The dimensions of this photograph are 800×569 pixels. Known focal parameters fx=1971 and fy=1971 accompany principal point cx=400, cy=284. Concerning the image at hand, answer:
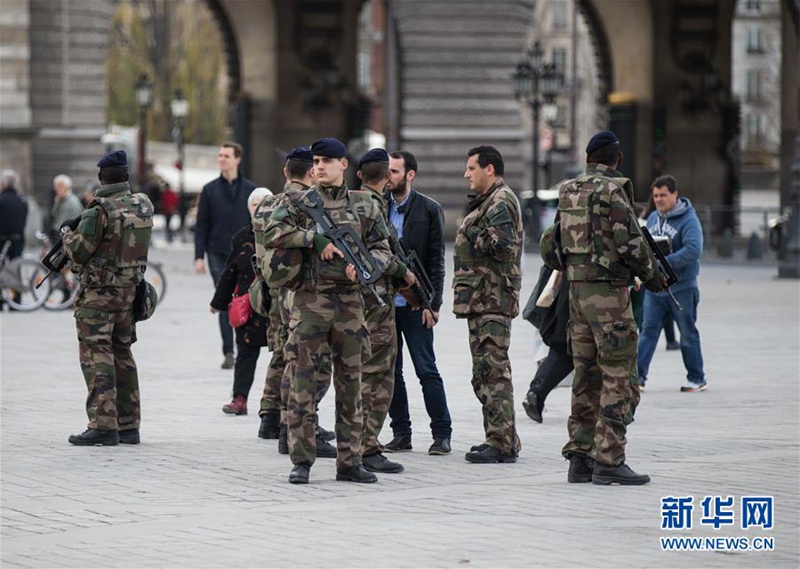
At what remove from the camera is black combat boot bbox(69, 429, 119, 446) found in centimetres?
1256

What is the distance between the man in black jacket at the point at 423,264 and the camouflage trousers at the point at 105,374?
1783 mm

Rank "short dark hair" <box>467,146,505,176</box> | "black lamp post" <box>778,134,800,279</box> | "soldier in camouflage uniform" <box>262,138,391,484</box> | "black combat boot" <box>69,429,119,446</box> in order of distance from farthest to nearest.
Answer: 1. "black lamp post" <box>778,134,800,279</box>
2. "black combat boot" <box>69,429,119,446</box>
3. "short dark hair" <box>467,146,505,176</box>
4. "soldier in camouflage uniform" <box>262,138,391,484</box>

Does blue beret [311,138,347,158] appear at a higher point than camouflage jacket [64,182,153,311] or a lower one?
higher

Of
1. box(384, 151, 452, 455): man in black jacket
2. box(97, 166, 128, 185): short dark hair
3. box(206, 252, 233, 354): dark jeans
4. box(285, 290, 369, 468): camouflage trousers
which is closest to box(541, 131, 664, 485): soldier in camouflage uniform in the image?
box(285, 290, 369, 468): camouflage trousers

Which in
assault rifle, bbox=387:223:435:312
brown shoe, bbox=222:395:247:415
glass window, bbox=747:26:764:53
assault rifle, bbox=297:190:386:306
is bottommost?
brown shoe, bbox=222:395:247:415

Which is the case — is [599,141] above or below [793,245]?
above

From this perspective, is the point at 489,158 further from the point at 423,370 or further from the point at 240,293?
the point at 240,293

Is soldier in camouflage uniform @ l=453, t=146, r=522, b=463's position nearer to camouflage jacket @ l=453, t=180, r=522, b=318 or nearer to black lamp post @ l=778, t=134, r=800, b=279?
camouflage jacket @ l=453, t=180, r=522, b=318

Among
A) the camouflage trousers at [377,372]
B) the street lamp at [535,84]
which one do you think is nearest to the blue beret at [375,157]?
the camouflage trousers at [377,372]

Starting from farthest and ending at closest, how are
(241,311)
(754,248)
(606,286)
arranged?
(754,248) → (241,311) → (606,286)

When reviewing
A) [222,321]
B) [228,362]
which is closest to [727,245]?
[228,362]

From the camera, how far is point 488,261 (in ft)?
38.4

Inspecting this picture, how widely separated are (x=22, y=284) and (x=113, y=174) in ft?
40.2

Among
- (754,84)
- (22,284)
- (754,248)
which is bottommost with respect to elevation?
(754,248)
